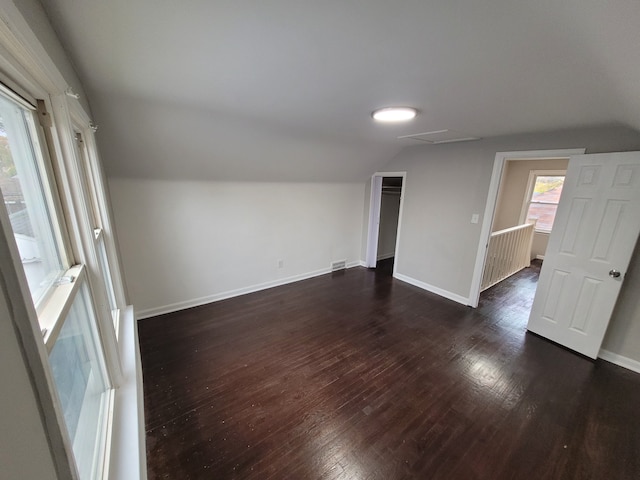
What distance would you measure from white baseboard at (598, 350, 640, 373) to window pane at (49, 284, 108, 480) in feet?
13.4

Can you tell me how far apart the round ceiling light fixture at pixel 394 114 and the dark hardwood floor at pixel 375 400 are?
2.20 meters

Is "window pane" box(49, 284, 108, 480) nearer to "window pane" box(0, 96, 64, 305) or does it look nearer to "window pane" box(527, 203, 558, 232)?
"window pane" box(0, 96, 64, 305)

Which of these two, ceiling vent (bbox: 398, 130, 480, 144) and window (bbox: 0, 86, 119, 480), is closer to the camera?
window (bbox: 0, 86, 119, 480)

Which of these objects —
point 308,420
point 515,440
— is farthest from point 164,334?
point 515,440

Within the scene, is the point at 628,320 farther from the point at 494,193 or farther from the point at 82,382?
the point at 82,382

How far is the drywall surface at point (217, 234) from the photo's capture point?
9.10 feet

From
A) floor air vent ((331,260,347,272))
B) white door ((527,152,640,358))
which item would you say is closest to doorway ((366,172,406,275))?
floor air vent ((331,260,347,272))

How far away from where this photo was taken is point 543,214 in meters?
5.11

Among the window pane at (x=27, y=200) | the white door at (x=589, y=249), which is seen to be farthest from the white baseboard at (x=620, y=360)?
the window pane at (x=27, y=200)

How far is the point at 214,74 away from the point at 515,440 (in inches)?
119

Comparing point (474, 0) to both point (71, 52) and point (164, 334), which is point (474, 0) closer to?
point (71, 52)

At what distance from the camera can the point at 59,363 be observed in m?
0.91

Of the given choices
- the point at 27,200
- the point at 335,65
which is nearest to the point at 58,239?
the point at 27,200

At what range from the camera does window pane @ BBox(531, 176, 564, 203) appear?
16.1 feet
